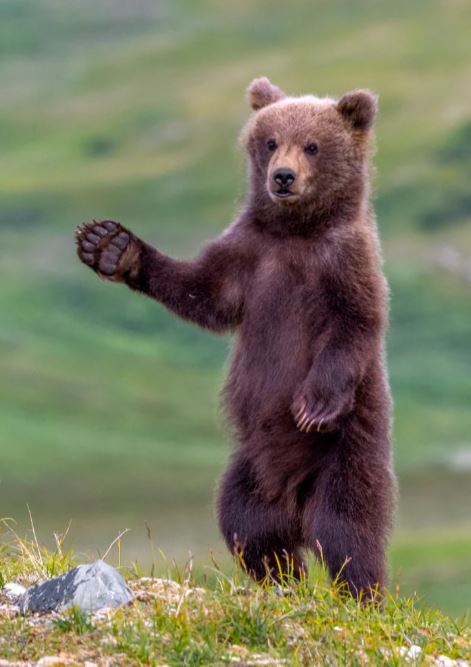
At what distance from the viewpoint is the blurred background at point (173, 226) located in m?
70.1

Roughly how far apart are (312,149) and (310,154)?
0.04 meters

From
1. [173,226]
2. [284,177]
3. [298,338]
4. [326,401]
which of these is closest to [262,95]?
[284,177]

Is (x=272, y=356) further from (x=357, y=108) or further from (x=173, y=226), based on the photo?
(x=173, y=226)

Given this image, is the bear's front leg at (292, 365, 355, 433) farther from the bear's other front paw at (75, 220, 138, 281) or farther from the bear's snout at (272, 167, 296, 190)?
the bear's other front paw at (75, 220, 138, 281)

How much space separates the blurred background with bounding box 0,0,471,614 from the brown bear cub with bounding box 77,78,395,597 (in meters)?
41.3

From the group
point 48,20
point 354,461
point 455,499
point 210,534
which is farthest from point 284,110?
point 48,20

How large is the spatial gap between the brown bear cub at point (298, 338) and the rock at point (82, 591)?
1404 millimetres

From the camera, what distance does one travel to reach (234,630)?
8.24m

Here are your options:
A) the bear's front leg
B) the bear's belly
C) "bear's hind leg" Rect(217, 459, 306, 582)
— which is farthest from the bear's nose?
"bear's hind leg" Rect(217, 459, 306, 582)

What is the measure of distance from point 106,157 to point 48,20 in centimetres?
1883

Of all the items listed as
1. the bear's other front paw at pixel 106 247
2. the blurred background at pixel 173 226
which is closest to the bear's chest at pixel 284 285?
the bear's other front paw at pixel 106 247

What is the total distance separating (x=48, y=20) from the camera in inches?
4518

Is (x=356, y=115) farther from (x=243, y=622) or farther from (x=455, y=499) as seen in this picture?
(x=455, y=499)

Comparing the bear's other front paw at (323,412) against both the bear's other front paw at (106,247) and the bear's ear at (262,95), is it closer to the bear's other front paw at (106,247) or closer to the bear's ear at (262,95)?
the bear's other front paw at (106,247)
